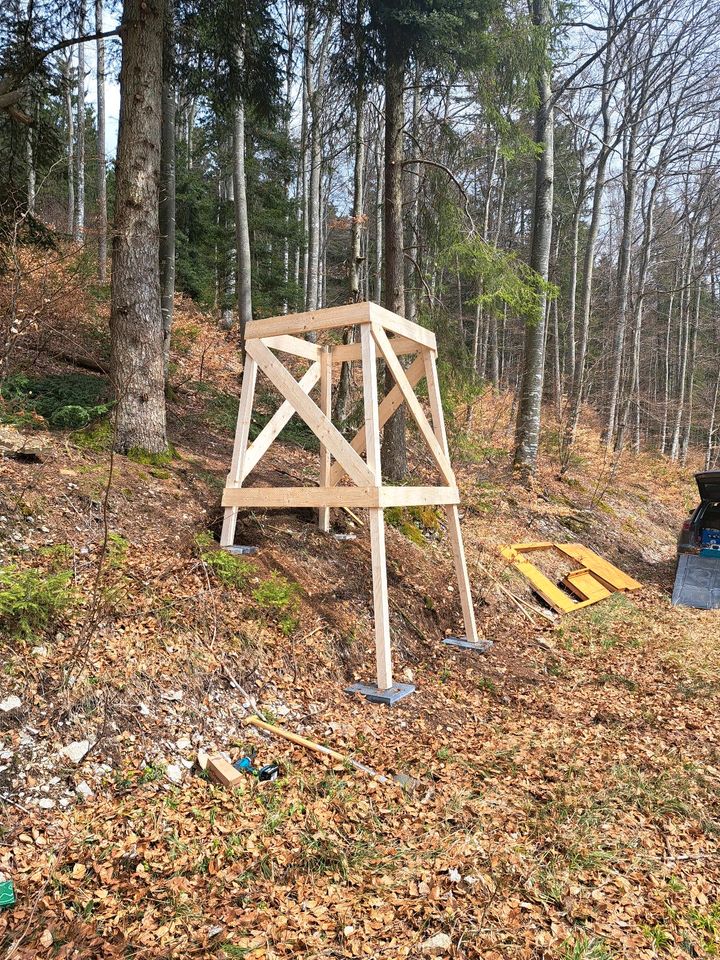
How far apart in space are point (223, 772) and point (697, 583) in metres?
8.16

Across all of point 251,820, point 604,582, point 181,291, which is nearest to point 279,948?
point 251,820

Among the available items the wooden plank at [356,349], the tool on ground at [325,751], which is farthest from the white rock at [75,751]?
the wooden plank at [356,349]

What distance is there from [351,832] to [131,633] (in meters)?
1.95

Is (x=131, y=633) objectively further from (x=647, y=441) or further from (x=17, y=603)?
(x=647, y=441)

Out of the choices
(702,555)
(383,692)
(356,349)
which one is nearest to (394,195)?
(356,349)

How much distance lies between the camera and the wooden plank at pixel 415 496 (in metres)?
4.92

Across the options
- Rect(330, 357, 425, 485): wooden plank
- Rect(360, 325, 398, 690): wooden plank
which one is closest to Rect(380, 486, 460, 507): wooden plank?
Rect(360, 325, 398, 690): wooden plank

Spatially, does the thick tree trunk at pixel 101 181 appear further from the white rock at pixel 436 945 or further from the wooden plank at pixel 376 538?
the white rock at pixel 436 945

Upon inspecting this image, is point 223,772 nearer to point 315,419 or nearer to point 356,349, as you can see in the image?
point 315,419

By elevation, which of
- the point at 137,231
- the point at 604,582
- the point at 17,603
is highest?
the point at 137,231

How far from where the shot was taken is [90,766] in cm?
329

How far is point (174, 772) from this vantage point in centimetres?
348

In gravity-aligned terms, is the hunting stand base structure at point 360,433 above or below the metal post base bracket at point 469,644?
above

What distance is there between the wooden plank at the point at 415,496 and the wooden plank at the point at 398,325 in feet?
4.63
